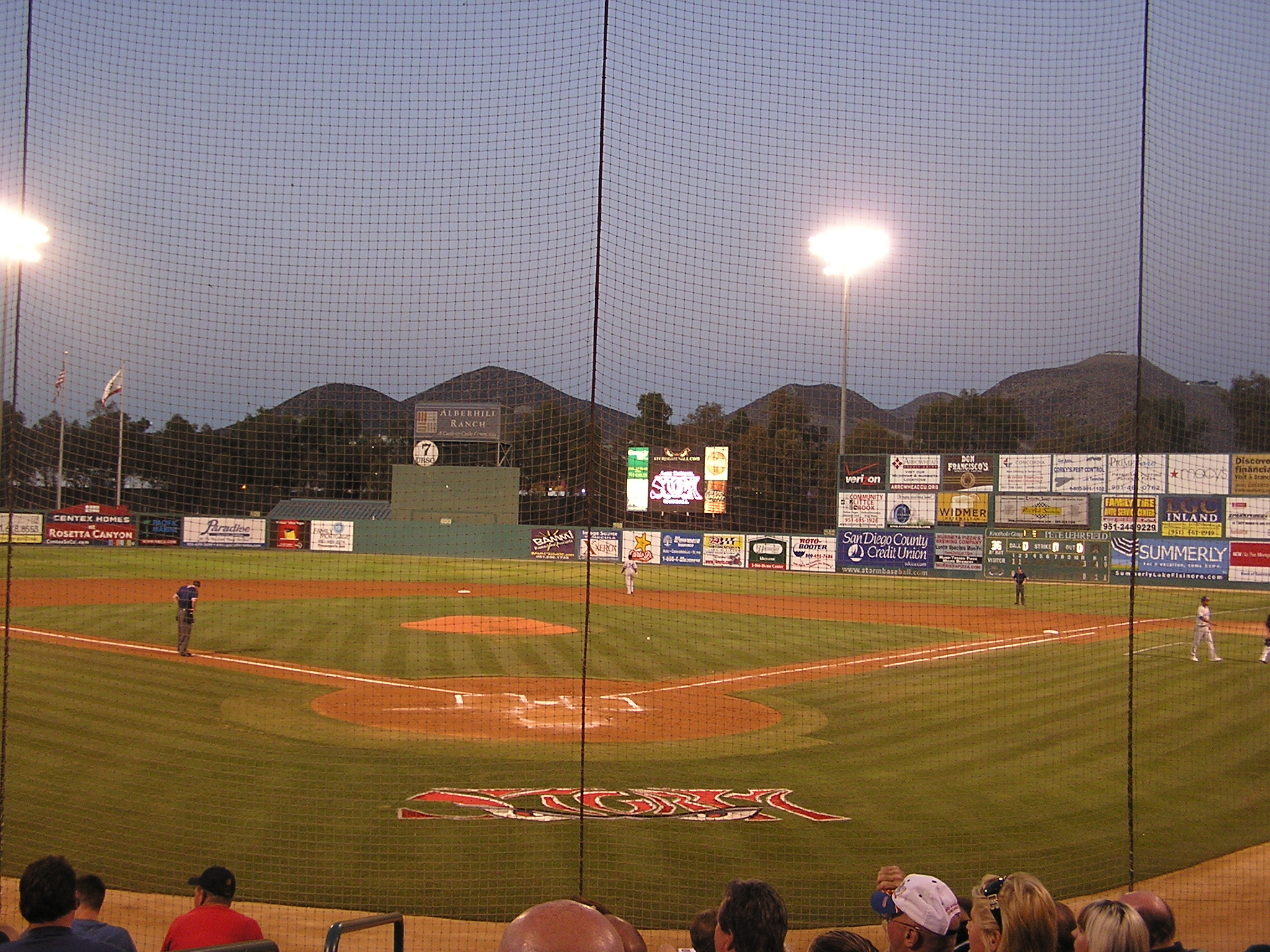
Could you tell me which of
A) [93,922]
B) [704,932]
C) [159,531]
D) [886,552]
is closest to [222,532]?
[159,531]

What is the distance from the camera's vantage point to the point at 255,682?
554 inches

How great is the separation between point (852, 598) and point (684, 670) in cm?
1375

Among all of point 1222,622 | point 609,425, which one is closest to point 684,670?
point 609,425

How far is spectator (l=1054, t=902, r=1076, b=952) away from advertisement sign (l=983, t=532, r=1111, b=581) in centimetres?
3155

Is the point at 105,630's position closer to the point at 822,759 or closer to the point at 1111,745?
the point at 822,759

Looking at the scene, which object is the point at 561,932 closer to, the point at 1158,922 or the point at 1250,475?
the point at 1158,922

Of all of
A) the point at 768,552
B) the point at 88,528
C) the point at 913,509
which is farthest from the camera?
the point at 88,528

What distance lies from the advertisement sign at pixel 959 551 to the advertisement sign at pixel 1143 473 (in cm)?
469

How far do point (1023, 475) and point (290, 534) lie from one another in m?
29.9

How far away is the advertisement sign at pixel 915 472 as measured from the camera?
32.7 m

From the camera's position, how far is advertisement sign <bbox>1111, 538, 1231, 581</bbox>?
105 ft

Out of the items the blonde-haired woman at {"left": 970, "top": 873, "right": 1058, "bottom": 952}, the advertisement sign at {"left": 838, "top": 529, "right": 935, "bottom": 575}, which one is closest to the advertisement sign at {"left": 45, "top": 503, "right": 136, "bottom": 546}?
the advertisement sign at {"left": 838, "top": 529, "right": 935, "bottom": 575}

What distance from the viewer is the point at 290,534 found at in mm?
41250

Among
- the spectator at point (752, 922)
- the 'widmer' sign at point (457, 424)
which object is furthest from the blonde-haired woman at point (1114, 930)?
the 'widmer' sign at point (457, 424)
